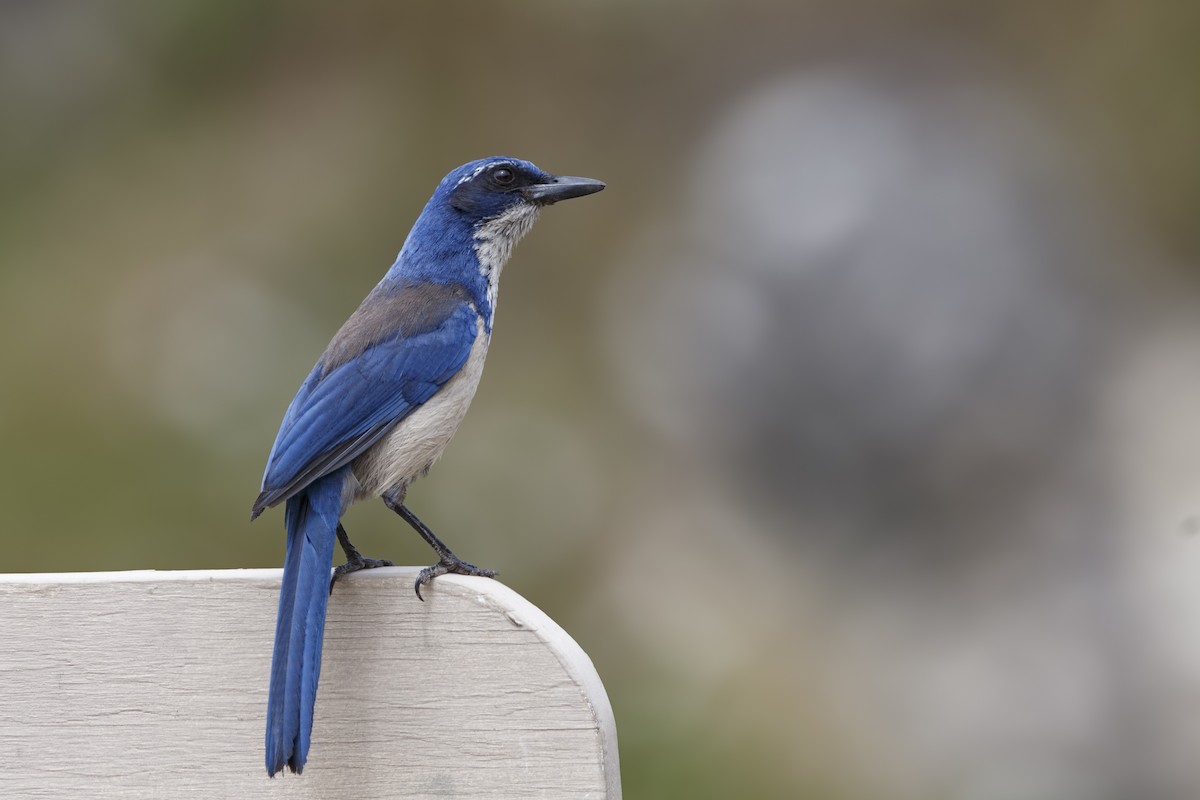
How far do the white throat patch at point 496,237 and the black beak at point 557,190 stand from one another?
2 centimetres

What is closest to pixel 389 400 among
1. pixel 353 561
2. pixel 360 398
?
pixel 360 398

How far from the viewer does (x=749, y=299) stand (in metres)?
4.52

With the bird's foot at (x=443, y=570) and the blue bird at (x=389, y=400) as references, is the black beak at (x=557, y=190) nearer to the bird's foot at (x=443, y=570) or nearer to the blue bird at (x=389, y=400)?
the blue bird at (x=389, y=400)

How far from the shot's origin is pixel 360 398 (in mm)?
1938

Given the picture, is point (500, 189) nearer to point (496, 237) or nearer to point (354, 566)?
point (496, 237)

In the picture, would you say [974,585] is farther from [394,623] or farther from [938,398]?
[394,623]

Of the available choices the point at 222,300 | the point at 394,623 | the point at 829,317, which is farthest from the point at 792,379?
the point at 394,623

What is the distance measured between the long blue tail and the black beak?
79 centimetres

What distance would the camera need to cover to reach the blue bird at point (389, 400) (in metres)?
1.53

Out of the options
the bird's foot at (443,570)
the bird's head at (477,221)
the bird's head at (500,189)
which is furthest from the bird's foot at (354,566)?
the bird's head at (500,189)

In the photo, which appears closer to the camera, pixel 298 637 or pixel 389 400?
pixel 298 637

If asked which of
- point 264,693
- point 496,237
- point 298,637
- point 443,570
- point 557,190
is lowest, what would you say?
point 264,693

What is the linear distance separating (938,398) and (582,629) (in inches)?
54.2

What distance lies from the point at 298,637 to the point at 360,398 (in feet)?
1.63
